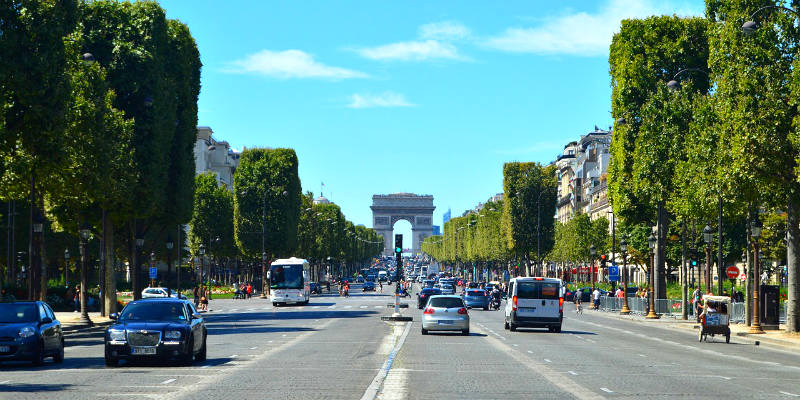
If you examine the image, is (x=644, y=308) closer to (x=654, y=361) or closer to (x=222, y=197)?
(x=654, y=361)

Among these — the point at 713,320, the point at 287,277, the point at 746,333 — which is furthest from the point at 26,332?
the point at 287,277

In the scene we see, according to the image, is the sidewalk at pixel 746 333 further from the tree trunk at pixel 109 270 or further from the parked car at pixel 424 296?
the tree trunk at pixel 109 270

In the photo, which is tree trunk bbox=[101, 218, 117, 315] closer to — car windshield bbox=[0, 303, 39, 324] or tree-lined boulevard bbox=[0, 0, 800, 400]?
tree-lined boulevard bbox=[0, 0, 800, 400]

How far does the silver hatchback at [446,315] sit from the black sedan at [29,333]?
16830 millimetres

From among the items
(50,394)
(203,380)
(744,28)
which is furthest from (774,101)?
(50,394)

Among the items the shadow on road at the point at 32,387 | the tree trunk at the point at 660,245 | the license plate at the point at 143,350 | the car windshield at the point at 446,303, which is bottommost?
the shadow on road at the point at 32,387

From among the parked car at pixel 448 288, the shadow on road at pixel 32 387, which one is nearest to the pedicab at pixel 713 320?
the shadow on road at pixel 32 387

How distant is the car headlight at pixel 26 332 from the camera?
77.6ft

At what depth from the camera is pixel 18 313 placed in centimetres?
2477

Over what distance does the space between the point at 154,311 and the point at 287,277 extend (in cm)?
5496

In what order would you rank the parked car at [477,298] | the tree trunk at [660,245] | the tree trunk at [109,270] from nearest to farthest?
1. the tree trunk at [109,270]
2. the tree trunk at [660,245]
3. the parked car at [477,298]

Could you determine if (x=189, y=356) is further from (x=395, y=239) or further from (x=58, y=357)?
(x=395, y=239)

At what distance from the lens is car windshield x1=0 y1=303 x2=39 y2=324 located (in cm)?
2448

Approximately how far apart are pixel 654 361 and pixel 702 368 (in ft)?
7.89
